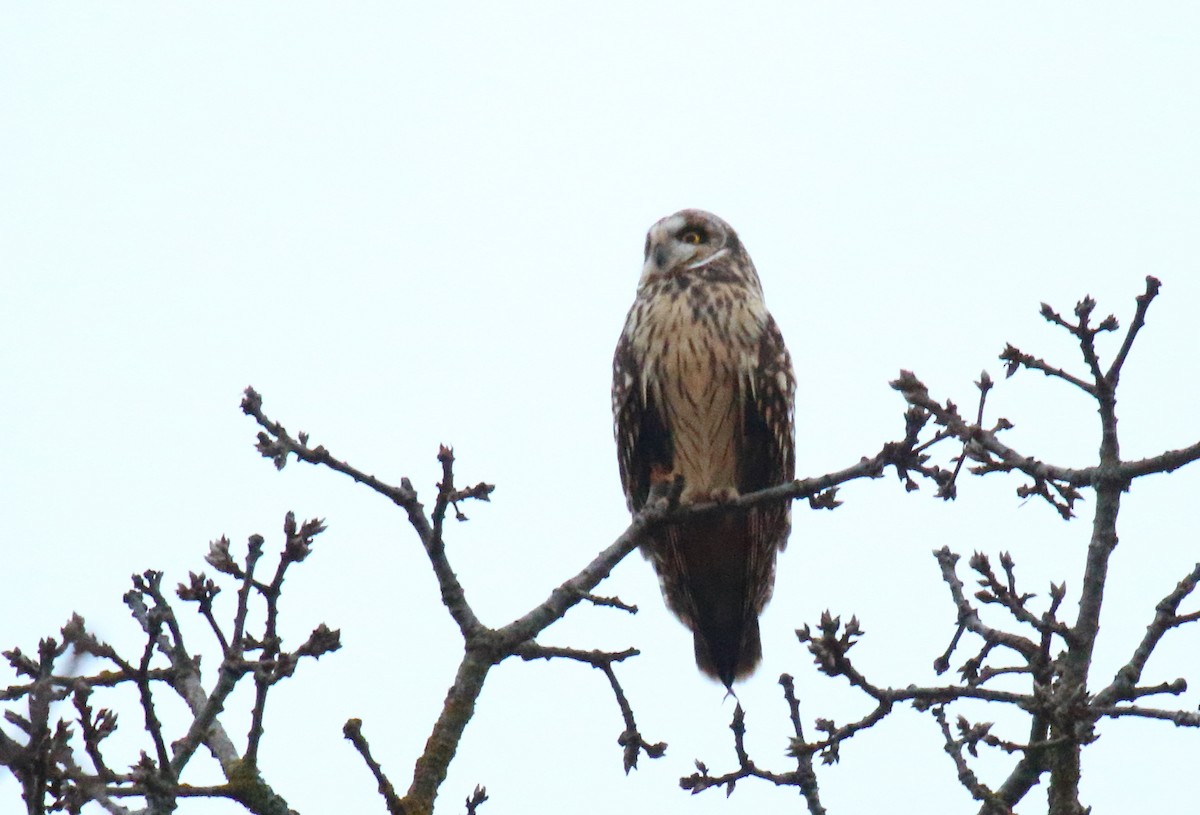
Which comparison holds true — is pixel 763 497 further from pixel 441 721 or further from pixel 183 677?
pixel 183 677

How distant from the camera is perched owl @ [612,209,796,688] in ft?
17.6

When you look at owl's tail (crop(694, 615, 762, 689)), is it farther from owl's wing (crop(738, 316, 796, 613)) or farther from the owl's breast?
the owl's breast

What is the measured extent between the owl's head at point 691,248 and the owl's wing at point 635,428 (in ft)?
1.51

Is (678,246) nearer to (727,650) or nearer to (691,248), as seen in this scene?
(691,248)

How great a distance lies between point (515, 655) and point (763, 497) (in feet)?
3.14

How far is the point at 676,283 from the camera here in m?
5.80

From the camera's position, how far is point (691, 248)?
609 centimetres

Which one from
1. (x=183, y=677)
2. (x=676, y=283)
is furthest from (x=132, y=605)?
(x=676, y=283)

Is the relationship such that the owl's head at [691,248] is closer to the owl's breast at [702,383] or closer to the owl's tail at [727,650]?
the owl's breast at [702,383]

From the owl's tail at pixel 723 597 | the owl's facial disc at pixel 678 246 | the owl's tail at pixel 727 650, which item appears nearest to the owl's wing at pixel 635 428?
the owl's tail at pixel 723 597

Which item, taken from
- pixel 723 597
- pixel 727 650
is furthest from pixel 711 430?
pixel 727 650

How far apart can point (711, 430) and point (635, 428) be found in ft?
1.02

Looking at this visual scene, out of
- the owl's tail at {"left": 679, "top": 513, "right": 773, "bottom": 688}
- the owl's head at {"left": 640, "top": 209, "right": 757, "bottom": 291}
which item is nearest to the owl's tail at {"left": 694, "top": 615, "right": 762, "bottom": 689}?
the owl's tail at {"left": 679, "top": 513, "right": 773, "bottom": 688}

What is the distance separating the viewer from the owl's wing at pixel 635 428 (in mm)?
5480
